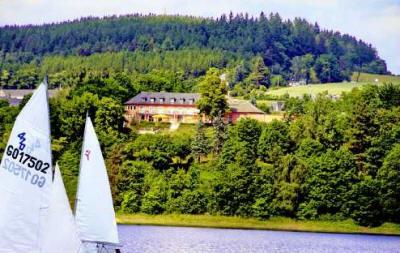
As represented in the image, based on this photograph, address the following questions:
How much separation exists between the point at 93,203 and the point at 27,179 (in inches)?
362

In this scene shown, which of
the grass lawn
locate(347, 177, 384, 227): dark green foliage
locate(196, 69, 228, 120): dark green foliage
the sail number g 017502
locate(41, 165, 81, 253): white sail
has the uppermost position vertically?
locate(196, 69, 228, 120): dark green foliage

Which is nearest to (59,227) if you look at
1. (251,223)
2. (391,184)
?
(251,223)

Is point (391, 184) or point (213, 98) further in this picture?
point (213, 98)

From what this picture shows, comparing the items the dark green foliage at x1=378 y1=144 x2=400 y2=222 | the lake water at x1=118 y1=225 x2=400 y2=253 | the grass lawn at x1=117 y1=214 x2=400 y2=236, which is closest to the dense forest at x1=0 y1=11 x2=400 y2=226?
the dark green foliage at x1=378 y1=144 x2=400 y2=222

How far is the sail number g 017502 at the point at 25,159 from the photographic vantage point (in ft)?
124

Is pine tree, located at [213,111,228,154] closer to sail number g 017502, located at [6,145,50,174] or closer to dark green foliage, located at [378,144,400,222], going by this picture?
dark green foliage, located at [378,144,400,222]

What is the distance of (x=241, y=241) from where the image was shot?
89.5m

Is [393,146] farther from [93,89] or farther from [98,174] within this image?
[98,174]

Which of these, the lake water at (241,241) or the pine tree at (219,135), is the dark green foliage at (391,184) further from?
the pine tree at (219,135)

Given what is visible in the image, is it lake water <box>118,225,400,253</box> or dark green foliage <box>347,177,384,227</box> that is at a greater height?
dark green foliage <box>347,177,384,227</box>

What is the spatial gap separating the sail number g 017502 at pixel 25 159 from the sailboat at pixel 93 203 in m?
8.48

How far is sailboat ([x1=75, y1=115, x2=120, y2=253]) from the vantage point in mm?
46344

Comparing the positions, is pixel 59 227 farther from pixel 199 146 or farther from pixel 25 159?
pixel 199 146

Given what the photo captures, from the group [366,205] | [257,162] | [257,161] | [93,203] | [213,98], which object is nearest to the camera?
[93,203]
